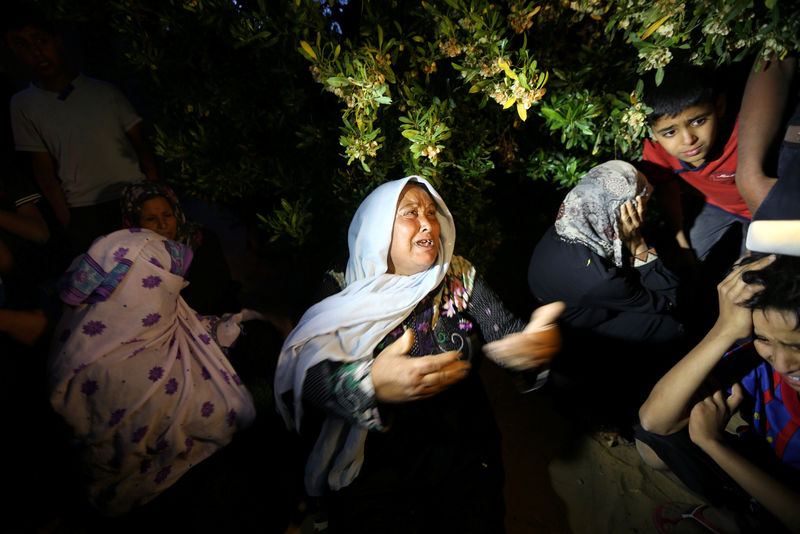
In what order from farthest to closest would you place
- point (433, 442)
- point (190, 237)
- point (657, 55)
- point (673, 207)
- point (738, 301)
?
point (673, 207) < point (190, 237) < point (433, 442) < point (657, 55) < point (738, 301)

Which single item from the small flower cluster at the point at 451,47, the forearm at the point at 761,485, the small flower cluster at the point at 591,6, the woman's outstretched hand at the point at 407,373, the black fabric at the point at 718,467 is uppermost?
the small flower cluster at the point at 591,6

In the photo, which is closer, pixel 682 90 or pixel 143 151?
pixel 682 90

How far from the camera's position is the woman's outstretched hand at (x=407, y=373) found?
4.83 ft

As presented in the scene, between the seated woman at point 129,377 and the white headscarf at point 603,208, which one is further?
the white headscarf at point 603,208

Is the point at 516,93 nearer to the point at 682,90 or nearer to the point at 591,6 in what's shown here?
the point at 591,6

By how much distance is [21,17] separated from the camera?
2.34 metres

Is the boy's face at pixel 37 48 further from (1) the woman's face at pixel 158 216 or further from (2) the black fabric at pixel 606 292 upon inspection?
(2) the black fabric at pixel 606 292

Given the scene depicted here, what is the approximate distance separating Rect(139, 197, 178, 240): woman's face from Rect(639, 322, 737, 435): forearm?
10.8 feet

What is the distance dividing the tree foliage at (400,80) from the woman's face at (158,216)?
42cm

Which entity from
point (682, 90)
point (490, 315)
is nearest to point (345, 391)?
point (490, 315)

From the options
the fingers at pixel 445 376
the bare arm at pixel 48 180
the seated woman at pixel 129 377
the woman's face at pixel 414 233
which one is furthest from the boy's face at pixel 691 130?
the bare arm at pixel 48 180

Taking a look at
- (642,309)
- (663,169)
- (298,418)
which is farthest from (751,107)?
(298,418)

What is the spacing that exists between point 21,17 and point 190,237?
6.27 ft

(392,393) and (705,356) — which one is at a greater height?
(392,393)
